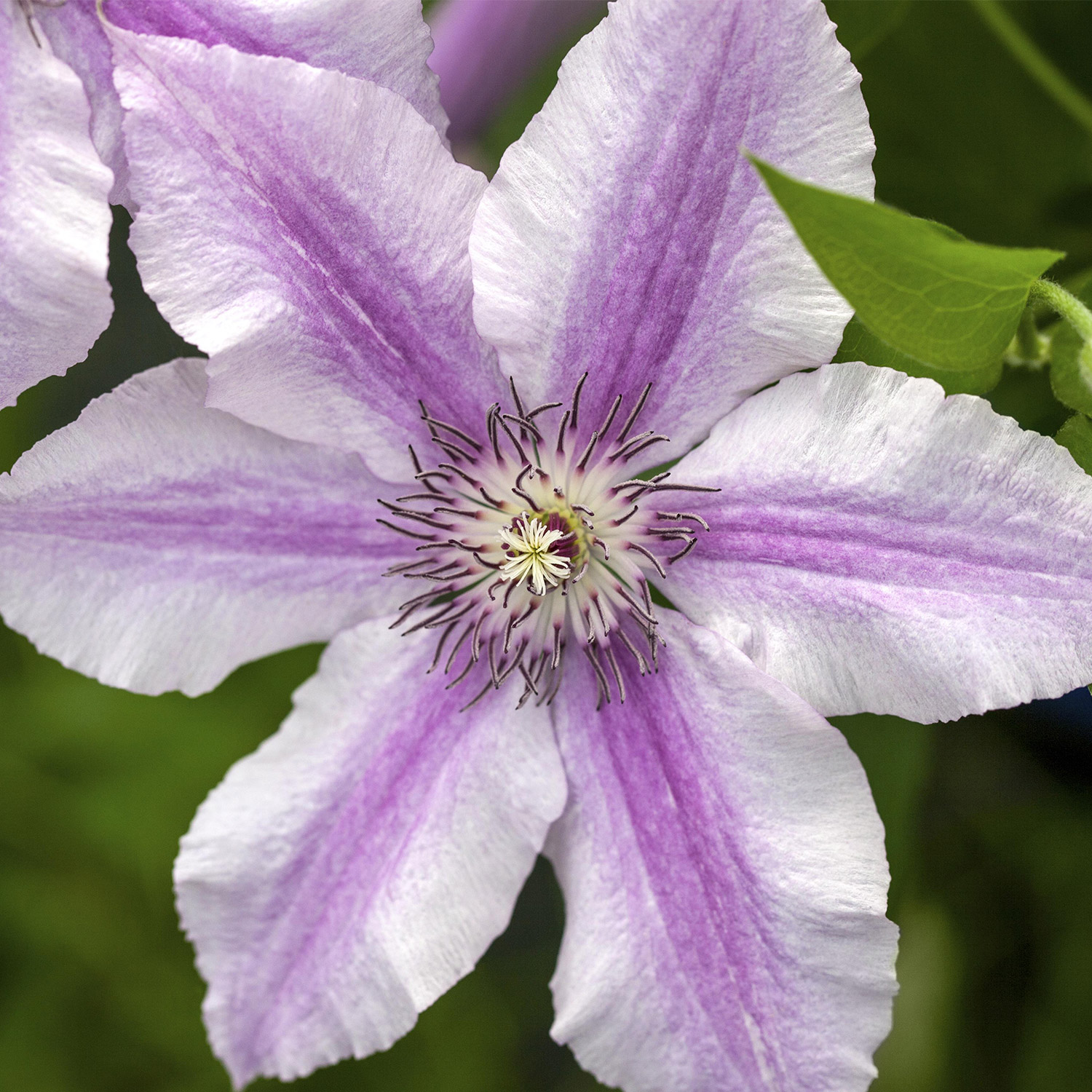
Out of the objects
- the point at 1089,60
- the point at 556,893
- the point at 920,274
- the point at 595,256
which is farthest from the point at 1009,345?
the point at 556,893

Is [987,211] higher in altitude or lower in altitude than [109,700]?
higher

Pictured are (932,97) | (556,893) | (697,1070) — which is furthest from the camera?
(556,893)

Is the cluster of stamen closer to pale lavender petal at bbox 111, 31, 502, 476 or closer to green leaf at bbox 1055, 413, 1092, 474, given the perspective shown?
pale lavender petal at bbox 111, 31, 502, 476

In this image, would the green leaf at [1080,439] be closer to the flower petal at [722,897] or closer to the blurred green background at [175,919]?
the flower petal at [722,897]

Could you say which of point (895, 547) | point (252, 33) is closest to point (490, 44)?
point (252, 33)

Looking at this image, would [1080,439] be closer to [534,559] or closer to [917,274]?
[917,274]

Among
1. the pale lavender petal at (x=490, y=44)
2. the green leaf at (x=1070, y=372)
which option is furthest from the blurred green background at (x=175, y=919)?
the green leaf at (x=1070, y=372)

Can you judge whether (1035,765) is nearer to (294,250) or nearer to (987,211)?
(987,211)
